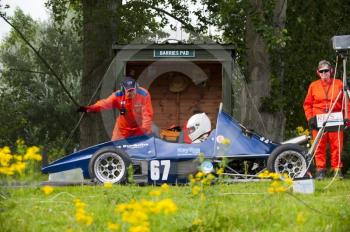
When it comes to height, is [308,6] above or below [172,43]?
above

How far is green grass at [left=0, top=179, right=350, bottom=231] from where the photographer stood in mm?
7160

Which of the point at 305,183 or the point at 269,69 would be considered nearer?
the point at 305,183

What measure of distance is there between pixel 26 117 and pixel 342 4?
19.4 meters

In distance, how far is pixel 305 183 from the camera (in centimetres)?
1051

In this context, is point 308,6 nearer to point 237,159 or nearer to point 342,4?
point 342,4

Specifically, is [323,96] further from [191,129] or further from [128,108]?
A: [128,108]

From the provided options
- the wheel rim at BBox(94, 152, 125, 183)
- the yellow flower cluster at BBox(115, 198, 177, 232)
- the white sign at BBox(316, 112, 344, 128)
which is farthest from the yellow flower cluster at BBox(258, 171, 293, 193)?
the white sign at BBox(316, 112, 344, 128)

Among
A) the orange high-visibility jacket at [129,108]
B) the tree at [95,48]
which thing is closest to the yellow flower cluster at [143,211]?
the orange high-visibility jacket at [129,108]

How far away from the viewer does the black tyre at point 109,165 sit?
13062mm

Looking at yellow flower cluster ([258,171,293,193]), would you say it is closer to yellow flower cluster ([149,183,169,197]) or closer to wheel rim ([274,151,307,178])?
yellow flower cluster ([149,183,169,197])

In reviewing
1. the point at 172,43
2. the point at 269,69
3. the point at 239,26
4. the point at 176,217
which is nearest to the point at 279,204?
the point at 176,217

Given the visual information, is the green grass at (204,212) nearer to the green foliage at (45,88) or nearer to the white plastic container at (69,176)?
the white plastic container at (69,176)

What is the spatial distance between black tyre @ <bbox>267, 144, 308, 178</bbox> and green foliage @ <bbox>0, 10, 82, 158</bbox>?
74.8ft

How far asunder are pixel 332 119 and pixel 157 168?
9.18ft
